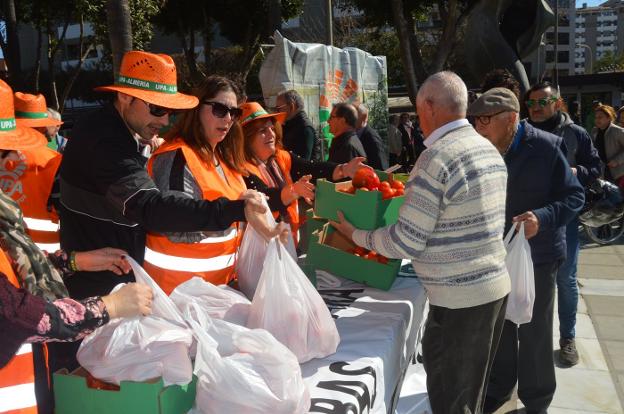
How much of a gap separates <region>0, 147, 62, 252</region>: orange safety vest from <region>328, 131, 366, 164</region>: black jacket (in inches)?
110

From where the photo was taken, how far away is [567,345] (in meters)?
4.33

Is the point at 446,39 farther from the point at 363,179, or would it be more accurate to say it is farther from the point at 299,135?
the point at 363,179

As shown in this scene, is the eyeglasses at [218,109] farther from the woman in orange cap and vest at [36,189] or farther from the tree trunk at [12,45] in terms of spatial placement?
the tree trunk at [12,45]

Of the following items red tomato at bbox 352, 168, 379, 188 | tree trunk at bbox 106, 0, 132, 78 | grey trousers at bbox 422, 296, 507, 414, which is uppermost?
tree trunk at bbox 106, 0, 132, 78

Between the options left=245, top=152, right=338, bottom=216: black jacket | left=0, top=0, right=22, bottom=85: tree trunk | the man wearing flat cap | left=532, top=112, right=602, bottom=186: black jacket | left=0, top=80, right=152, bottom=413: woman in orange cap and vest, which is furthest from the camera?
left=0, top=0, right=22, bottom=85: tree trunk

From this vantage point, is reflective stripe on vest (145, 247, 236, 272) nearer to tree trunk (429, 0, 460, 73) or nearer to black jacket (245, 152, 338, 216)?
black jacket (245, 152, 338, 216)

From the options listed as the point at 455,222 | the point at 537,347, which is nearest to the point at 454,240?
the point at 455,222

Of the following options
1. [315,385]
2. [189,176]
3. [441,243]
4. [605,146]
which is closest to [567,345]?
[441,243]

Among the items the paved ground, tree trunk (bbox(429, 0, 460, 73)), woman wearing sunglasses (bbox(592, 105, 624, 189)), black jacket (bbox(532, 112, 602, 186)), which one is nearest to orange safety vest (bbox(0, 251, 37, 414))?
the paved ground

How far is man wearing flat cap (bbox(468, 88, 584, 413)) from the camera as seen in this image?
10.1 feet

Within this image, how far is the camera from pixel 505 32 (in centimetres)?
1548

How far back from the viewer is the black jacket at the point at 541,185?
124 inches

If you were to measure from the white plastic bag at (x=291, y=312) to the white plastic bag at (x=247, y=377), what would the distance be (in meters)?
0.30

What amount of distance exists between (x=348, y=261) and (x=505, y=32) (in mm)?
14094
